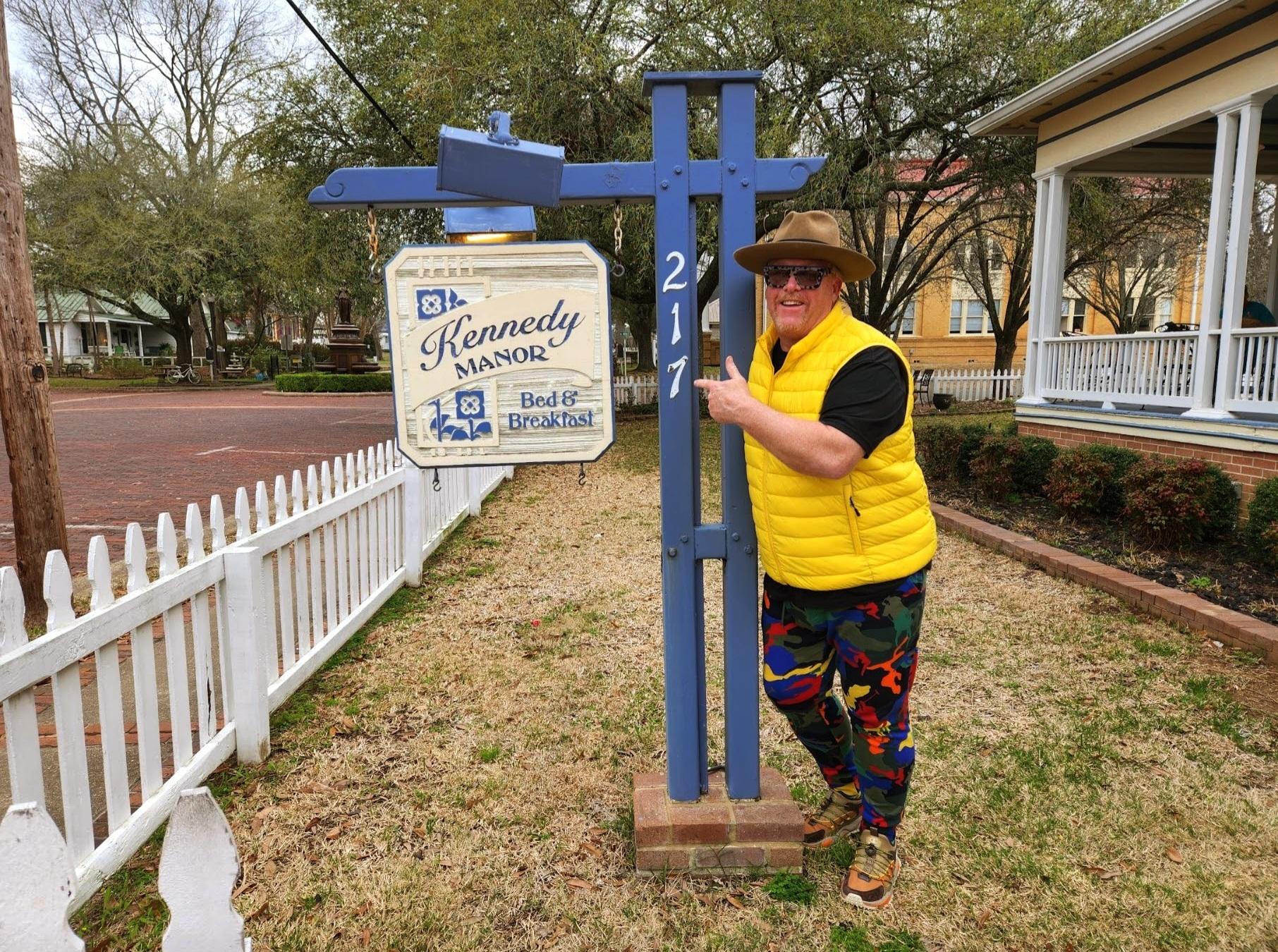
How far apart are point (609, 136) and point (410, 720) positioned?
9.72m

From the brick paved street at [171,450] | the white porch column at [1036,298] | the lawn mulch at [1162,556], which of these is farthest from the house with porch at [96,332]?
the lawn mulch at [1162,556]

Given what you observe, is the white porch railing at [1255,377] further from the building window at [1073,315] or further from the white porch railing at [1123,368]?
the building window at [1073,315]

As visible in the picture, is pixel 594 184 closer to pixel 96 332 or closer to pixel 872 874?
pixel 872 874

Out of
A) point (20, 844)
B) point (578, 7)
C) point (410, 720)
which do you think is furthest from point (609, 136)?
point (20, 844)

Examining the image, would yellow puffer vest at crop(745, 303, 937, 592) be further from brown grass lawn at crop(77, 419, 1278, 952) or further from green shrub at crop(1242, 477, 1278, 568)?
green shrub at crop(1242, 477, 1278, 568)

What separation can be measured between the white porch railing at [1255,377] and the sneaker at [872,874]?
5918 mm

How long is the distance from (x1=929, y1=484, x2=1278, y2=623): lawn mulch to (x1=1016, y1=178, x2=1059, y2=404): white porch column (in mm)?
2363

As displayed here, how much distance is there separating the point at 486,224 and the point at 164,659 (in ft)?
10.1

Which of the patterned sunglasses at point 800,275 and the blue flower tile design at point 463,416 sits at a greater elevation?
the patterned sunglasses at point 800,275

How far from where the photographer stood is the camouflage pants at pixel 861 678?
2262mm

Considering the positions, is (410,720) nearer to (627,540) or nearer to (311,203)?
(311,203)

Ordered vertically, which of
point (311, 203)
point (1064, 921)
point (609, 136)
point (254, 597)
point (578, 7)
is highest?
point (578, 7)

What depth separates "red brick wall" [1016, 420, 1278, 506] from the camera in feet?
21.3

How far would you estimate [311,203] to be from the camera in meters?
2.37
